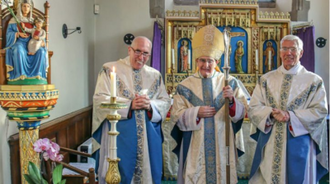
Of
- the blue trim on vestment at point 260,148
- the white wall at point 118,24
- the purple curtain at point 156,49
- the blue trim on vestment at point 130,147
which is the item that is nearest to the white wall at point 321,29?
the purple curtain at point 156,49

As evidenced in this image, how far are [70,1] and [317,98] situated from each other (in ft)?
11.6

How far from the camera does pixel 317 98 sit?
2.68 m

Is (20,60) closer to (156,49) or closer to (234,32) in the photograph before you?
(156,49)

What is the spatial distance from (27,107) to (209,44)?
4.94ft

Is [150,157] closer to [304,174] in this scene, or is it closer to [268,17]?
[304,174]

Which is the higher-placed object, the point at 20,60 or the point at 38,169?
the point at 20,60

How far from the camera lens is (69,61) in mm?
4633

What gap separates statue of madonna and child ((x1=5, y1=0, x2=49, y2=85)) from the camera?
2.21m

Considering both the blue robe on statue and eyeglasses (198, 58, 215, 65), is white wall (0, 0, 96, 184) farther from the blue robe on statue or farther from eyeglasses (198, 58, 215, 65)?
eyeglasses (198, 58, 215, 65)

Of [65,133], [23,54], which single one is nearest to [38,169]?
[23,54]

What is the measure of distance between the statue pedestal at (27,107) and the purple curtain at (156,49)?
3.40m

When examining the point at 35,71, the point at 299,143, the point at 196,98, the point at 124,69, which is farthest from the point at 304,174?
the point at 35,71

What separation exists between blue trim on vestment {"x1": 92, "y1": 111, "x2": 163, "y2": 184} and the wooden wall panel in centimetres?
76

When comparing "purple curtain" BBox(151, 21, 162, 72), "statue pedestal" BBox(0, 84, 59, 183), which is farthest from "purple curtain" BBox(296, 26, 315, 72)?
→ "statue pedestal" BBox(0, 84, 59, 183)
